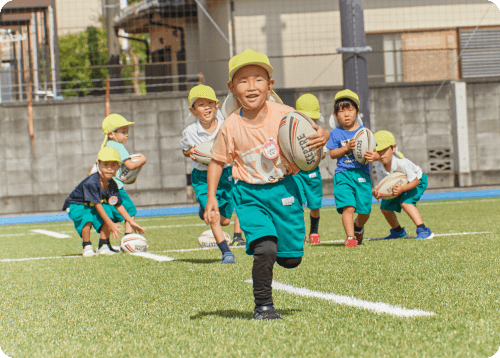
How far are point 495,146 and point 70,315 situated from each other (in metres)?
16.4

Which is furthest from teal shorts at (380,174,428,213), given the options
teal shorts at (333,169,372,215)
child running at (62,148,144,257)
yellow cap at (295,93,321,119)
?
child running at (62,148,144,257)

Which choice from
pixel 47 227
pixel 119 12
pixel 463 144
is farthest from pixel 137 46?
pixel 47 227

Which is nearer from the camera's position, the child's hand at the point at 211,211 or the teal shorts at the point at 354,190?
the child's hand at the point at 211,211

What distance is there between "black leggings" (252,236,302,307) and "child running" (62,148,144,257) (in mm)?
3500

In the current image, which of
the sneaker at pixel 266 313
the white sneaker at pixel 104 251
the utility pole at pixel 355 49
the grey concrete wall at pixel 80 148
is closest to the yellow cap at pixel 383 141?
the white sneaker at pixel 104 251

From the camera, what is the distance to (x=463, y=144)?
58.7 ft

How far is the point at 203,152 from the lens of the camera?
6656 millimetres

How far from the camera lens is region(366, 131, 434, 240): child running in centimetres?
731

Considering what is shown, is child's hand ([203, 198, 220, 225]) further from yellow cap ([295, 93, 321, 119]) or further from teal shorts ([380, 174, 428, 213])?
teal shorts ([380, 174, 428, 213])

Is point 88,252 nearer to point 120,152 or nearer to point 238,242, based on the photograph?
point 120,152

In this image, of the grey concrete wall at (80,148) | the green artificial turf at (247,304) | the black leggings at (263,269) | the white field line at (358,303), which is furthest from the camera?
the grey concrete wall at (80,148)

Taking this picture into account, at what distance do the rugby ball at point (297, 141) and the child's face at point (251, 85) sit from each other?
0.72ft

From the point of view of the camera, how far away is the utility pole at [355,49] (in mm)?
14742

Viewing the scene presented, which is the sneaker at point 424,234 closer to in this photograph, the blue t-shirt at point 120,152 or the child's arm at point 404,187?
the child's arm at point 404,187
